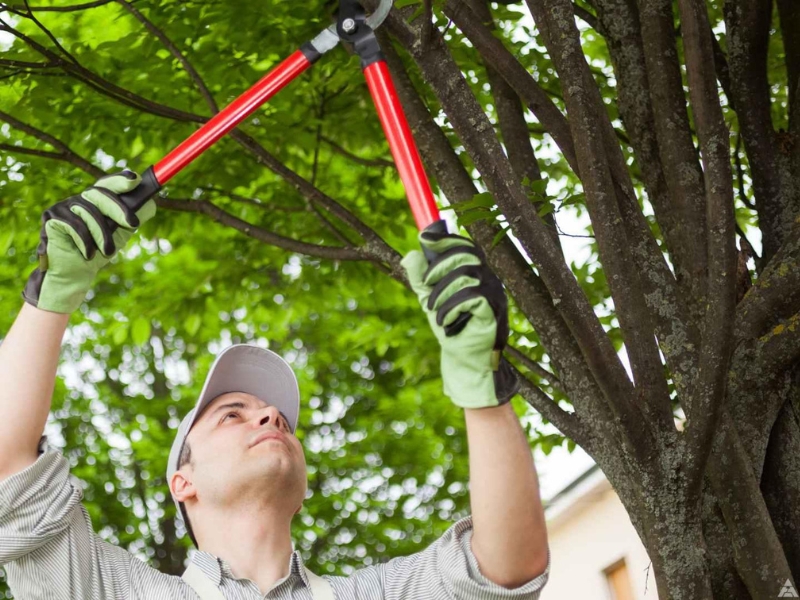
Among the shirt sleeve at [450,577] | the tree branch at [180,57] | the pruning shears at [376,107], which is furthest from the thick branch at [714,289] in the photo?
the tree branch at [180,57]

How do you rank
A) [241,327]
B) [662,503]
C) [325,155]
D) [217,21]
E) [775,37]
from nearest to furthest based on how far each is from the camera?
[662,503], [217,21], [775,37], [325,155], [241,327]

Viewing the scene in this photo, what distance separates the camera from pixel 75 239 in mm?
2113

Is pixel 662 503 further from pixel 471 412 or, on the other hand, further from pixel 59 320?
pixel 59 320

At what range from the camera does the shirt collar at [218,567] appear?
2.41m

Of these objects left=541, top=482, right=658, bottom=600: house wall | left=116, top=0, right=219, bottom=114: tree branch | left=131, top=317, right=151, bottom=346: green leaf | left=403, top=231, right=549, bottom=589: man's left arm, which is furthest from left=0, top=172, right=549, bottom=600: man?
left=541, top=482, right=658, bottom=600: house wall

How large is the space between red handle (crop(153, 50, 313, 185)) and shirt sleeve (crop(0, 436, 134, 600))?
0.63m

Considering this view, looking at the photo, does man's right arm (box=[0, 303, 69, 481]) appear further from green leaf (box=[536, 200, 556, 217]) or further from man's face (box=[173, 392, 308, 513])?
green leaf (box=[536, 200, 556, 217])

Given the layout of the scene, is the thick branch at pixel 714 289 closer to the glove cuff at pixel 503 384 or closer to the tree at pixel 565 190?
the tree at pixel 565 190

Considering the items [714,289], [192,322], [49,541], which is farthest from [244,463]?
[192,322]

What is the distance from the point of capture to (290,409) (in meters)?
2.90

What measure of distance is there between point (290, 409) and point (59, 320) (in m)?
0.89

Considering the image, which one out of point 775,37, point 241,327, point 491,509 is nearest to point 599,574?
point 241,327

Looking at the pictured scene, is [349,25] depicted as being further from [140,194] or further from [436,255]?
[436,255]

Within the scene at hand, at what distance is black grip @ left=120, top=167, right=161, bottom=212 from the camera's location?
2.16m
